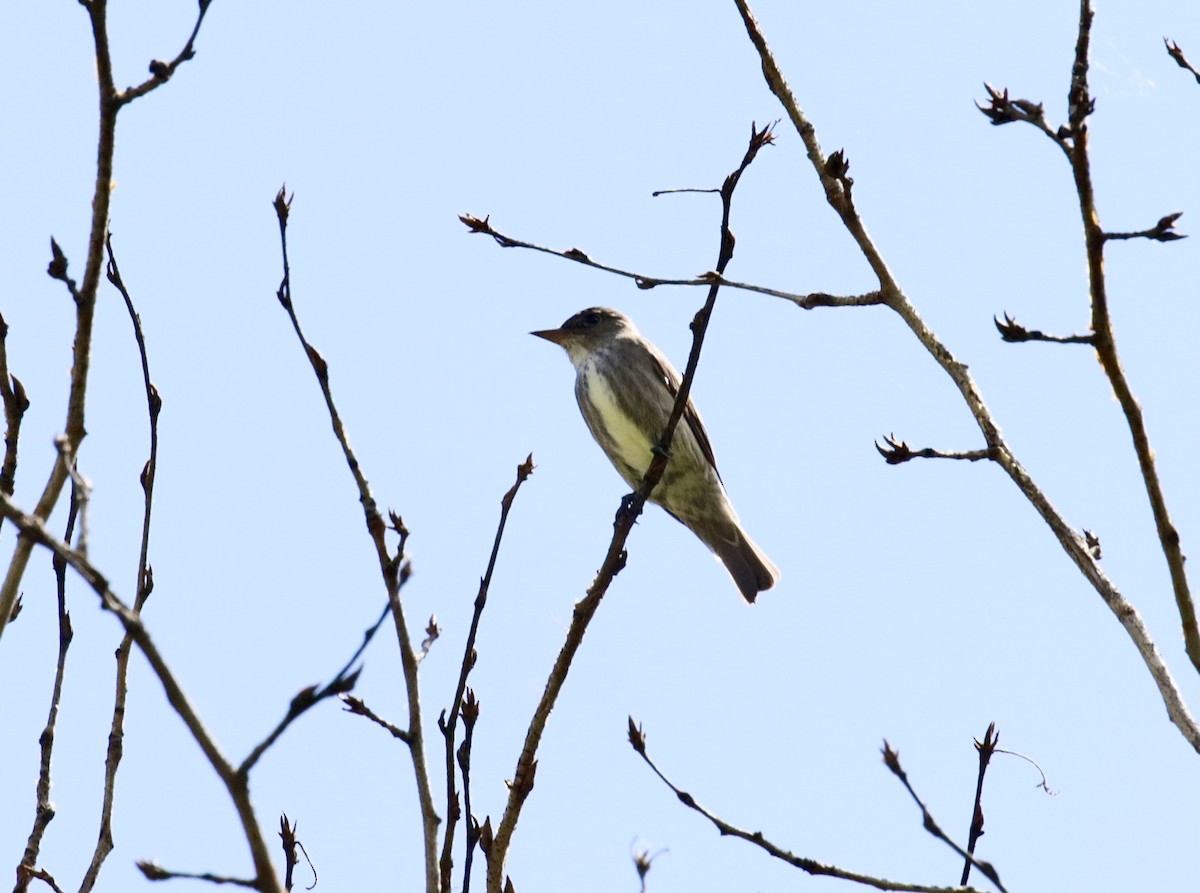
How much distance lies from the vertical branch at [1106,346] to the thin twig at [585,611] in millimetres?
1122

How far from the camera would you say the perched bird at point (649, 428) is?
8.26m

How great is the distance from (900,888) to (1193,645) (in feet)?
2.63

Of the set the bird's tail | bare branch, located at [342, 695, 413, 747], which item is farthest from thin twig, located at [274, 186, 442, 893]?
the bird's tail

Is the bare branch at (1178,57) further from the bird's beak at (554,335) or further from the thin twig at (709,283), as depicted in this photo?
the bird's beak at (554,335)

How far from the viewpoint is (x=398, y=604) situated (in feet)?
9.28

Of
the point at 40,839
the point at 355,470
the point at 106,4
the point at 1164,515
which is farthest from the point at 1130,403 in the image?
the point at 40,839

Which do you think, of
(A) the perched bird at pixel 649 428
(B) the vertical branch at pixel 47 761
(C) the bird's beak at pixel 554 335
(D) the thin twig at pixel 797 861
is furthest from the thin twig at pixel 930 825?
(C) the bird's beak at pixel 554 335

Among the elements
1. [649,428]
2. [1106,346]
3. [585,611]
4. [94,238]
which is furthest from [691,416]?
[94,238]

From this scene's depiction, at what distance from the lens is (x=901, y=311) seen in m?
3.71

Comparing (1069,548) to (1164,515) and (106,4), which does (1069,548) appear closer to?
(1164,515)

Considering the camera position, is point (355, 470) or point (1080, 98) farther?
point (355, 470)

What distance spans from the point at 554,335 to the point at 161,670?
7182mm

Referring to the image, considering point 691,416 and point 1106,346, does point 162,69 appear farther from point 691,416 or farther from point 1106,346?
point 691,416

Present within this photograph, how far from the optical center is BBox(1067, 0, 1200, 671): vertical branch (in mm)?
2855
